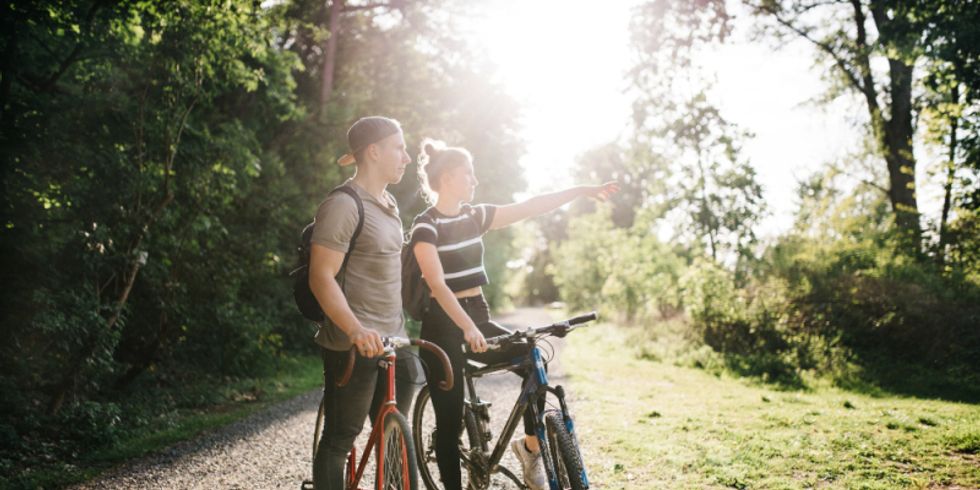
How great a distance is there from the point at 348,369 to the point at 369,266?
18.6 inches

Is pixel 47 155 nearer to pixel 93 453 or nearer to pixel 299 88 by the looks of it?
pixel 93 453

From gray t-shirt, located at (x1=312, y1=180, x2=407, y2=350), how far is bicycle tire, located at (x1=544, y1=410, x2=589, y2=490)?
0.96 metres

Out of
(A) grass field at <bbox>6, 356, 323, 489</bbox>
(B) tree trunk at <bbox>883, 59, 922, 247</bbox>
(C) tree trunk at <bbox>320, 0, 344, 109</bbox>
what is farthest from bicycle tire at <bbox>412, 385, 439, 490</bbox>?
(B) tree trunk at <bbox>883, 59, 922, 247</bbox>

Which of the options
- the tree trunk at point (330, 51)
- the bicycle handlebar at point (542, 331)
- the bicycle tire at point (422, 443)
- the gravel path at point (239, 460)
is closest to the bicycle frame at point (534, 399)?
the bicycle handlebar at point (542, 331)

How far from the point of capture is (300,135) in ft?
49.8

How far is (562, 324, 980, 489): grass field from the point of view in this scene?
482cm

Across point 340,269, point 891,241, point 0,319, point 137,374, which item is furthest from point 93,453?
point 891,241

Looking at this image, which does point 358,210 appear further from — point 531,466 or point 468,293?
point 531,466

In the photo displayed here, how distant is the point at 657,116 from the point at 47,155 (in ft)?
43.3

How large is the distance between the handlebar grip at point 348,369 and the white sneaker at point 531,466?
4.08ft

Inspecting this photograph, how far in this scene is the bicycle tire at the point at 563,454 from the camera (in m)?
3.10

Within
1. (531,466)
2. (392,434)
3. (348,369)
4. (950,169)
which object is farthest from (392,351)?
(950,169)

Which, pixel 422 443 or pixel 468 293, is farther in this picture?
pixel 422 443

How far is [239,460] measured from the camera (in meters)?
6.16
